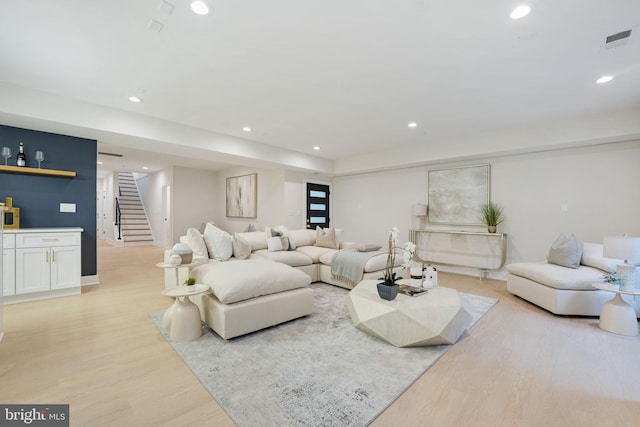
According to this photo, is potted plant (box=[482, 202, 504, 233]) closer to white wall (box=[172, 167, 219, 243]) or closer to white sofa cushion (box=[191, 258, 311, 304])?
white sofa cushion (box=[191, 258, 311, 304])

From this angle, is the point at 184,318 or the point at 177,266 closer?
the point at 184,318

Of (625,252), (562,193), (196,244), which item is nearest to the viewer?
(625,252)

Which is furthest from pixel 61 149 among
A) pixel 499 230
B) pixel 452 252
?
pixel 499 230

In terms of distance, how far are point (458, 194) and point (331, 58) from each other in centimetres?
419

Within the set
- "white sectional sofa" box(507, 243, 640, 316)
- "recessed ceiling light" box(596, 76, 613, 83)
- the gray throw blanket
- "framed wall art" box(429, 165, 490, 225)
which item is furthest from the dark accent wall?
"recessed ceiling light" box(596, 76, 613, 83)

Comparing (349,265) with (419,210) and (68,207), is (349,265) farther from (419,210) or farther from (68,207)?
(68,207)

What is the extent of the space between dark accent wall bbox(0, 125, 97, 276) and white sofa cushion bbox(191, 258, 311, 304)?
254 cm

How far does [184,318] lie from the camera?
2.55 meters

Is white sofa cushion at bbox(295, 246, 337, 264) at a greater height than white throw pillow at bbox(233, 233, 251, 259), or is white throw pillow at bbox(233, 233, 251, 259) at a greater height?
white throw pillow at bbox(233, 233, 251, 259)

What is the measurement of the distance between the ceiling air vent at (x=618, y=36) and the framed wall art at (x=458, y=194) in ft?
10.2

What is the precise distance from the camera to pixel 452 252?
5.70 meters

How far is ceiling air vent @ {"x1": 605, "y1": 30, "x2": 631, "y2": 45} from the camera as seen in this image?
87.0 inches

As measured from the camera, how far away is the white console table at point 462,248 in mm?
5129

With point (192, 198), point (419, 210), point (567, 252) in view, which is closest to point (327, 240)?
point (419, 210)
